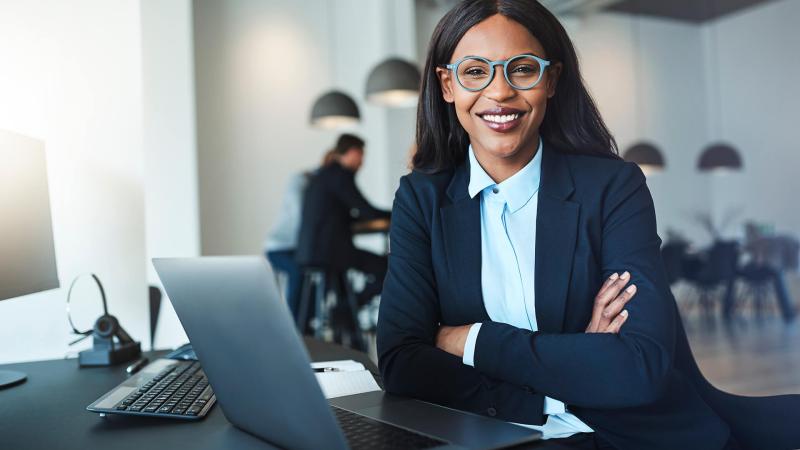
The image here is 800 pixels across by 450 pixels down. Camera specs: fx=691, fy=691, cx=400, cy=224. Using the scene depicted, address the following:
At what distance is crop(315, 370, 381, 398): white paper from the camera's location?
1.05 metres

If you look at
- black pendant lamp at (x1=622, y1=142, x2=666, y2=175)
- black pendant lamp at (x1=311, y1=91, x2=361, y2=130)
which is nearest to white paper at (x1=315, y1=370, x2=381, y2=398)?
black pendant lamp at (x1=311, y1=91, x2=361, y2=130)

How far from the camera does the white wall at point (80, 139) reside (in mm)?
1642

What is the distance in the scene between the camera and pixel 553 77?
132cm

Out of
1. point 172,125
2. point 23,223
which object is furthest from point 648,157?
point 23,223

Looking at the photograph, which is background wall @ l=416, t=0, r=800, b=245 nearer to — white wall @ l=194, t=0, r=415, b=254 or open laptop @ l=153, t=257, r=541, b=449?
white wall @ l=194, t=0, r=415, b=254

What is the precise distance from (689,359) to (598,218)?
29 centimetres

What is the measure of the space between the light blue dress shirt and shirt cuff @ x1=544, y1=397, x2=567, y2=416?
14 centimetres

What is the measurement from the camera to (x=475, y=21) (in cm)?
126

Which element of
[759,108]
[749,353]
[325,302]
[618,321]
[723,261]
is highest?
[759,108]

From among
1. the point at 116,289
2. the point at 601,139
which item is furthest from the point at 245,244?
the point at 601,139

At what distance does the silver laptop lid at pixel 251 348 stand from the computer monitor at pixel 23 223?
70cm

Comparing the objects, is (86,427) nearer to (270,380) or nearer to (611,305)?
(270,380)

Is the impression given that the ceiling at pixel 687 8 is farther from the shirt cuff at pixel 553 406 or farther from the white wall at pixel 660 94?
the shirt cuff at pixel 553 406

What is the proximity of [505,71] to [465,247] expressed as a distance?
1.06ft
